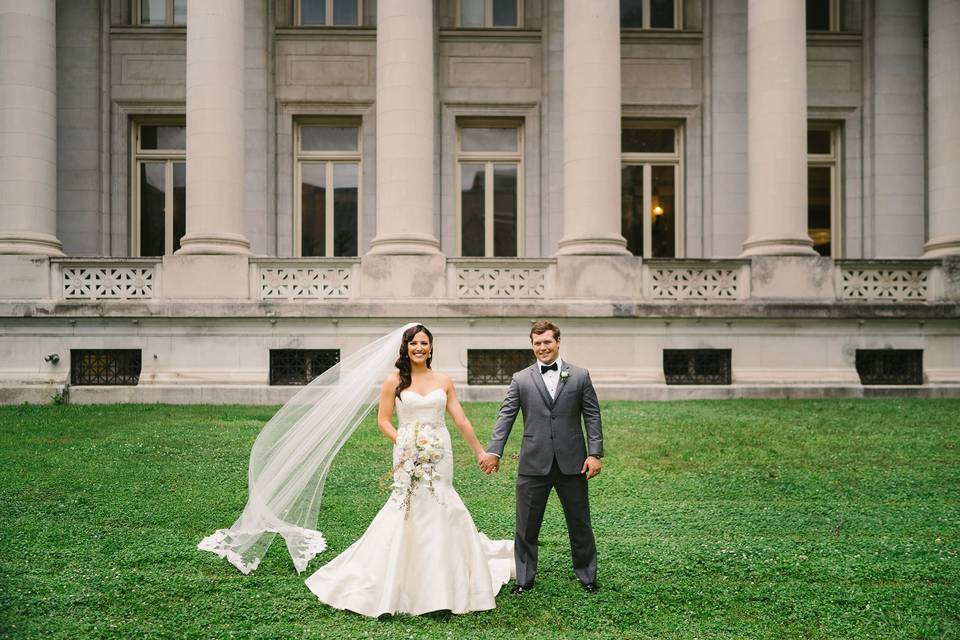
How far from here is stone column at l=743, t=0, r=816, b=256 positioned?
16766mm

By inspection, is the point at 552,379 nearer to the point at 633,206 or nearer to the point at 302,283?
the point at 302,283

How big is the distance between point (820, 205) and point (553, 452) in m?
18.8

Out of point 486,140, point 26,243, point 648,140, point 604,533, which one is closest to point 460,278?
point 486,140

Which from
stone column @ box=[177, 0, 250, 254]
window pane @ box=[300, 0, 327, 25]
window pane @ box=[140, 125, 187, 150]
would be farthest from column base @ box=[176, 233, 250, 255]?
window pane @ box=[300, 0, 327, 25]

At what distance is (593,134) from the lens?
1661 centimetres

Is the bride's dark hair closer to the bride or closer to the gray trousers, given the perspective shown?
the bride

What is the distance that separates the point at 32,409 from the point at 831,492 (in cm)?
1384

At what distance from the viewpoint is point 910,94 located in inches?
812

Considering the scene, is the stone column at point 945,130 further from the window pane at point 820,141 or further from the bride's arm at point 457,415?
the bride's arm at point 457,415

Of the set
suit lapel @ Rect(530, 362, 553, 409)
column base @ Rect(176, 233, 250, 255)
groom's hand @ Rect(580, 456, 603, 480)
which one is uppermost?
column base @ Rect(176, 233, 250, 255)

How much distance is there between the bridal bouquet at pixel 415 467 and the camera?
18.2 ft

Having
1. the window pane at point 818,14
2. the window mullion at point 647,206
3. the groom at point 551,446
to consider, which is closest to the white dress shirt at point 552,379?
the groom at point 551,446

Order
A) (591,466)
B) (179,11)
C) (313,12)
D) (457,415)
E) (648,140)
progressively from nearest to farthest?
(591,466), (457,415), (179,11), (313,12), (648,140)

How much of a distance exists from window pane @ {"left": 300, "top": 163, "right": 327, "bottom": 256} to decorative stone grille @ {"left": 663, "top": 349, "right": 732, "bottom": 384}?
32.4ft
